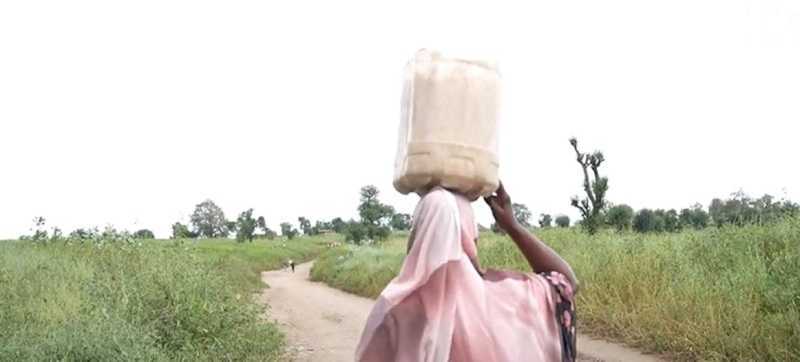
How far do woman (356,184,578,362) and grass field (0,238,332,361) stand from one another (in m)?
4.34

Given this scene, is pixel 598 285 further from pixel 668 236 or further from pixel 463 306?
pixel 463 306

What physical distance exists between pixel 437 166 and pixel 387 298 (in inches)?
14.0

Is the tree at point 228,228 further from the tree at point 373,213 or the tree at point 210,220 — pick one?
the tree at point 373,213

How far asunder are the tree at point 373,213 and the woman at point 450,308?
4034 cm

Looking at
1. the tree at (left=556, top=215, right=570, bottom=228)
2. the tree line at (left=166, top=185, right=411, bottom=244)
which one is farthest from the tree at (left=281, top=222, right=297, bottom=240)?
the tree at (left=556, top=215, right=570, bottom=228)

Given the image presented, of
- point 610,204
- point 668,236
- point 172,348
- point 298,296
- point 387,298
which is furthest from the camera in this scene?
point 610,204

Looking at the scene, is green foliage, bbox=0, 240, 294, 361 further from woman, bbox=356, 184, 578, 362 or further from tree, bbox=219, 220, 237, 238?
tree, bbox=219, 220, 237, 238

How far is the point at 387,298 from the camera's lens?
1.88 meters

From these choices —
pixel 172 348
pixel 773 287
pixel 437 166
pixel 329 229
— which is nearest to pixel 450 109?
pixel 437 166

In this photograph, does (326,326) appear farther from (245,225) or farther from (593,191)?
(245,225)

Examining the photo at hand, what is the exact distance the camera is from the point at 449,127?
6.28 ft

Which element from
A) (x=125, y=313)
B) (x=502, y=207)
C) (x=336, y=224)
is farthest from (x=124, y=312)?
(x=336, y=224)

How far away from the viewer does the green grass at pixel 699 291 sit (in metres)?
6.86

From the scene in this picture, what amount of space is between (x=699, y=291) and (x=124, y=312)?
588 cm
